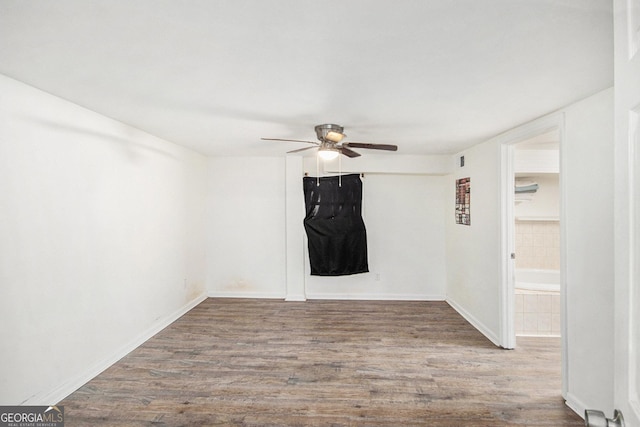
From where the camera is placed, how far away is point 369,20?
4.29ft

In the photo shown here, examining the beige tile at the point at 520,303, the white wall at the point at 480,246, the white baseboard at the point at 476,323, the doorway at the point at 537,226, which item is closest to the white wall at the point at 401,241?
the white wall at the point at 480,246

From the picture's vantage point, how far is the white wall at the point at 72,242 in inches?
78.5

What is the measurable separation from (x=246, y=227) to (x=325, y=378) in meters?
2.97

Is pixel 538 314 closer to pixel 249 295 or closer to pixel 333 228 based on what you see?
pixel 333 228

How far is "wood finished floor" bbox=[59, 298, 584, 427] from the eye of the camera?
217 centimetres

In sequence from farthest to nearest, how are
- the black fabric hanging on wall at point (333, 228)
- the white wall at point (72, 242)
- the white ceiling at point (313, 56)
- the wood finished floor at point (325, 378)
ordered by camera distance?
the black fabric hanging on wall at point (333, 228)
the wood finished floor at point (325, 378)
the white wall at point (72, 242)
the white ceiling at point (313, 56)

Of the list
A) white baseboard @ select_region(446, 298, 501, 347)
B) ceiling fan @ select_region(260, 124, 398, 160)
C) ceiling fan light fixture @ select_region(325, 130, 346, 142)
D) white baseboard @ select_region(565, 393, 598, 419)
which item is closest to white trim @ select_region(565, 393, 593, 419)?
white baseboard @ select_region(565, 393, 598, 419)

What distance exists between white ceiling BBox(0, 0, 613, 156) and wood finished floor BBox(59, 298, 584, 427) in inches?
92.6

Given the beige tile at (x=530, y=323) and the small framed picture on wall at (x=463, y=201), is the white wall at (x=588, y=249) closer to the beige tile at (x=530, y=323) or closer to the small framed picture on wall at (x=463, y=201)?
the beige tile at (x=530, y=323)

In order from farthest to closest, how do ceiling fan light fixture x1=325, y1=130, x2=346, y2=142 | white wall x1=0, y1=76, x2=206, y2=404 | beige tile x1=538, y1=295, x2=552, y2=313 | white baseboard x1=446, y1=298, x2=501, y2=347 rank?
beige tile x1=538, y1=295, x2=552, y2=313 < white baseboard x1=446, y1=298, x2=501, y2=347 < ceiling fan light fixture x1=325, y1=130, x2=346, y2=142 < white wall x1=0, y1=76, x2=206, y2=404

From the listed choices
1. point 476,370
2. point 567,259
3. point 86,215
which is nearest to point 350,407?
point 476,370

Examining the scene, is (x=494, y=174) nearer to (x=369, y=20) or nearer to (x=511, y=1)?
(x=511, y=1)

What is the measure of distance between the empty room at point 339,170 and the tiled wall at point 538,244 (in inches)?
1.4

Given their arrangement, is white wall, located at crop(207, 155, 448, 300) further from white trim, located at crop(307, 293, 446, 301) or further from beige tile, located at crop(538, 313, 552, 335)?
beige tile, located at crop(538, 313, 552, 335)
